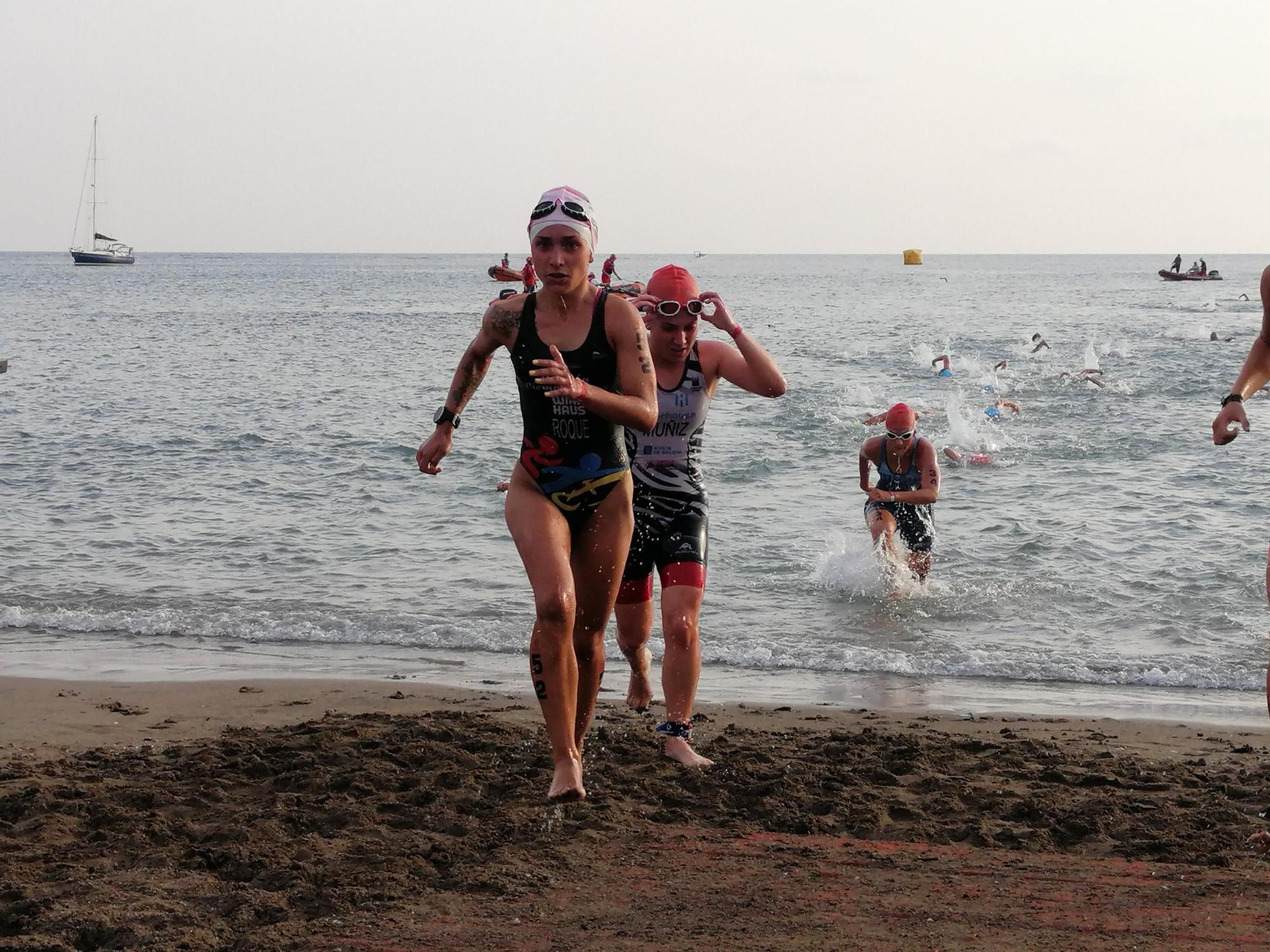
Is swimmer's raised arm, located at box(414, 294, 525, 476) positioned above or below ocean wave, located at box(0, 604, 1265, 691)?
above

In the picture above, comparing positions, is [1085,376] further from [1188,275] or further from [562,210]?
[1188,275]

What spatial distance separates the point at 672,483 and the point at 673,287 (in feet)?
2.76

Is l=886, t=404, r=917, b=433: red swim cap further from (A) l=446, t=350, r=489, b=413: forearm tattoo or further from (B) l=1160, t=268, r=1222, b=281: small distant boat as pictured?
(B) l=1160, t=268, r=1222, b=281: small distant boat

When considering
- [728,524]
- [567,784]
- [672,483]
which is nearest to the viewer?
[567,784]

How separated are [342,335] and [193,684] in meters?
40.4

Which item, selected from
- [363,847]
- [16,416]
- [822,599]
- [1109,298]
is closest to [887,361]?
[16,416]

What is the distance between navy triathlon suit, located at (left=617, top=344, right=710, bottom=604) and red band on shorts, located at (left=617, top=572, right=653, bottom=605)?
0.09 m

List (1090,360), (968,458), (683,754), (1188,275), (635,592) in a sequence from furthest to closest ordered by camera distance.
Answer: (1188,275), (1090,360), (968,458), (635,592), (683,754)

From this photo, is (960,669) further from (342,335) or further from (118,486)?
(342,335)

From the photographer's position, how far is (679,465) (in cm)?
586

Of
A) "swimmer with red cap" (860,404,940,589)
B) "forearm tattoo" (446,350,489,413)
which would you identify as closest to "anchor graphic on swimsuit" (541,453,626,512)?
"forearm tattoo" (446,350,489,413)

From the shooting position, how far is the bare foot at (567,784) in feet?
14.6

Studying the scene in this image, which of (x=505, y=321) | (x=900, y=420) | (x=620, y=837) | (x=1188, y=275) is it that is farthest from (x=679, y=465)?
(x=1188, y=275)

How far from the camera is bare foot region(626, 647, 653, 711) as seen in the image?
257 inches
